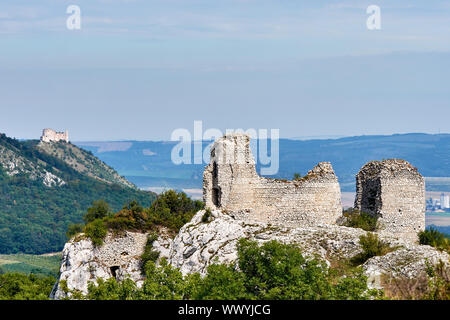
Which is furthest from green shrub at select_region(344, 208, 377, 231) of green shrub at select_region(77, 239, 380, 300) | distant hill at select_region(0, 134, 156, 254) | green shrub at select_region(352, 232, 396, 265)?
distant hill at select_region(0, 134, 156, 254)

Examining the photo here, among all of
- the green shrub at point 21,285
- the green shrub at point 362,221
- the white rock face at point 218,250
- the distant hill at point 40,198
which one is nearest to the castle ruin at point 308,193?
the green shrub at point 362,221

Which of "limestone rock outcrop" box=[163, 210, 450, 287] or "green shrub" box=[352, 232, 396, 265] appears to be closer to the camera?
"limestone rock outcrop" box=[163, 210, 450, 287]

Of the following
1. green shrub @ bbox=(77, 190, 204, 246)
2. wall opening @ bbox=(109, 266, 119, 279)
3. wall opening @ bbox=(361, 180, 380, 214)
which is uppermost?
wall opening @ bbox=(361, 180, 380, 214)

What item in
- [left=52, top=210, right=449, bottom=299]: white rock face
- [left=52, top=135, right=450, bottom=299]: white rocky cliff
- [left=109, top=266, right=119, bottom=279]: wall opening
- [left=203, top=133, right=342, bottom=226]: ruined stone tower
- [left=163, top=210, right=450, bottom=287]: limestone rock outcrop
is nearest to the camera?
[left=163, top=210, right=450, bottom=287]: limestone rock outcrop

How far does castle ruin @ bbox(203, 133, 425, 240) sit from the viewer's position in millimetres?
34812

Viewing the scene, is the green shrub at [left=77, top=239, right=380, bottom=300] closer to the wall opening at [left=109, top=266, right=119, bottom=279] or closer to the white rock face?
the white rock face

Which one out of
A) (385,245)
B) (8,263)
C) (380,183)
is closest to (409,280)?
(385,245)

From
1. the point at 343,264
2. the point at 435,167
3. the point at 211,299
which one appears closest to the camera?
the point at 211,299

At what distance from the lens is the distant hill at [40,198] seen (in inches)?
6201

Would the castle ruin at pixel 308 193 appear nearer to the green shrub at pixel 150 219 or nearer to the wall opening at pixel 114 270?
the green shrub at pixel 150 219

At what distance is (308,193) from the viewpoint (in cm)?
3547
